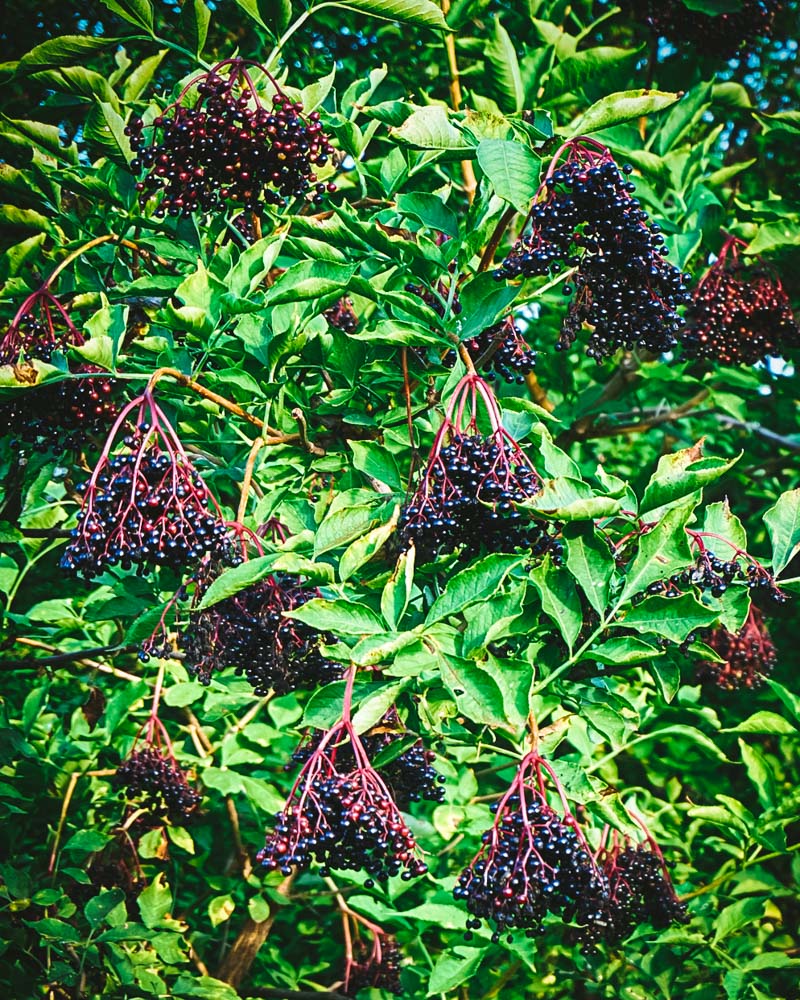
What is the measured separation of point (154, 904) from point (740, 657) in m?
2.05

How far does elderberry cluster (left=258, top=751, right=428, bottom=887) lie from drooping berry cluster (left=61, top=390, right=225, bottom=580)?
45 cm

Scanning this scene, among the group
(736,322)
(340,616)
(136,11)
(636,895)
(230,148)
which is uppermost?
(136,11)

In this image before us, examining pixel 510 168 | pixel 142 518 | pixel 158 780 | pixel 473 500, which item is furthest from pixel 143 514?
pixel 158 780

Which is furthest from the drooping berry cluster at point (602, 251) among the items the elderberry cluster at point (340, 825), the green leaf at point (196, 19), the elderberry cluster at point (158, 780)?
the elderberry cluster at point (158, 780)

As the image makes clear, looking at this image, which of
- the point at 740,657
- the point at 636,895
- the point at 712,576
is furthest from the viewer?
the point at 740,657

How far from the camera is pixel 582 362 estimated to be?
170 inches

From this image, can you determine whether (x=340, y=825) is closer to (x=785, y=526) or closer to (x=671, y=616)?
(x=671, y=616)

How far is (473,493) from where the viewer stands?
5.26 ft

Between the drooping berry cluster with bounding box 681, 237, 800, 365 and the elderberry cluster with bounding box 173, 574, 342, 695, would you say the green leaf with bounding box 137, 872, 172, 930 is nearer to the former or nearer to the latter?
the elderberry cluster with bounding box 173, 574, 342, 695

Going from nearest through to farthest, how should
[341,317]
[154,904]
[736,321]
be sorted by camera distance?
[154,904], [341,317], [736,321]

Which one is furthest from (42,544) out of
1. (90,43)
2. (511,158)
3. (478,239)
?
(511,158)

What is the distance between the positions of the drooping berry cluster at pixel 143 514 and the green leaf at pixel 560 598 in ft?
1.91

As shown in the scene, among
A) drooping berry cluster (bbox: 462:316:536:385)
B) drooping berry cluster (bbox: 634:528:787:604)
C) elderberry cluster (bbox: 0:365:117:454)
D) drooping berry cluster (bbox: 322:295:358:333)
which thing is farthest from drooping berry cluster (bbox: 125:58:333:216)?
Result: drooping berry cluster (bbox: 634:528:787:604)

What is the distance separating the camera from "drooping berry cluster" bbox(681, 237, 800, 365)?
293 centimetres
